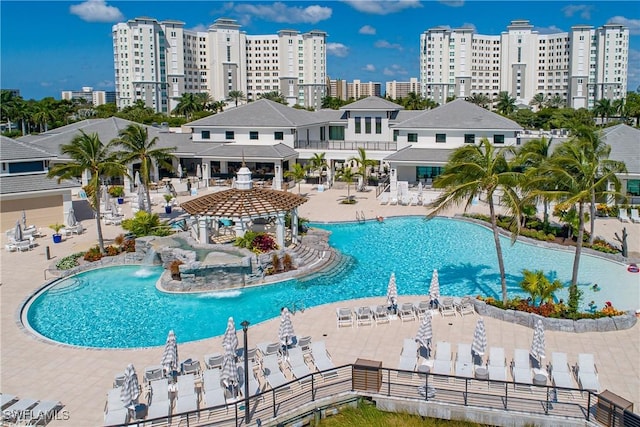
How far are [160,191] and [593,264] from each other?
3265cm

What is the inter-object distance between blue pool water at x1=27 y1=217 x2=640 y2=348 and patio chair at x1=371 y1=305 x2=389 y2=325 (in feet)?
6.23

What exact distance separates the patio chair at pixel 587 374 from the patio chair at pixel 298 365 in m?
6.95

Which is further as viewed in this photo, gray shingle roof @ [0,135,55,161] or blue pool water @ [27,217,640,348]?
gray shingle roof @ [0,135,55,161]

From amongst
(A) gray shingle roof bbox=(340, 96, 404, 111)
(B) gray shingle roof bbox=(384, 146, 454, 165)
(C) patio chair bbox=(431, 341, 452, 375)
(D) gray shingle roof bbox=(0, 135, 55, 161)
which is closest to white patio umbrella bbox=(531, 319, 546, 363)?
(C) patio chair bbox=(431, 341, 452, 375)

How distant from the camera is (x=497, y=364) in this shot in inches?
609

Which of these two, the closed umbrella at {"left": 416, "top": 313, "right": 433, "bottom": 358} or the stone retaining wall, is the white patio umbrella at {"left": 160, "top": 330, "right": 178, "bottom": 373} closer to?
the closed umbrella at {"left": 416, "top": 313, "right": 433, "bottom": 358}

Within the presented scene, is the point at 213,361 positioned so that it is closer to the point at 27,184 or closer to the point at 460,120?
the point at 27,184

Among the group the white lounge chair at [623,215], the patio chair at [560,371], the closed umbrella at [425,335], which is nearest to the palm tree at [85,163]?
the closed umbrella at [425,335]

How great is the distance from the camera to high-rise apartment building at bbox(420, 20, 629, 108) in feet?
524

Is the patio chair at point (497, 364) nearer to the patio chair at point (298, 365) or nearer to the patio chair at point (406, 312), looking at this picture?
the patio chair at point (406, 312)

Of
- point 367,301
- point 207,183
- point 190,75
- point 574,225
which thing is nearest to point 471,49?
point 190,75

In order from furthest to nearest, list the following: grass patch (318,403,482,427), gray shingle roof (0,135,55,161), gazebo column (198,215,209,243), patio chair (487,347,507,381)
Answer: gray shingle roof (0,135,55,161) → gazebo column (198,215,209,243) → patio chair (487,347,507,381) → grass patch (318,403,482,427)

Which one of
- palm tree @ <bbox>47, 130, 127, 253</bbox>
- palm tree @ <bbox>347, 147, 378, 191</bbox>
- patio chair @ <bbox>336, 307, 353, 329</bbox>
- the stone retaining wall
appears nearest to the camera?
the stone retaining wall

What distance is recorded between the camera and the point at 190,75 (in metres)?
170
